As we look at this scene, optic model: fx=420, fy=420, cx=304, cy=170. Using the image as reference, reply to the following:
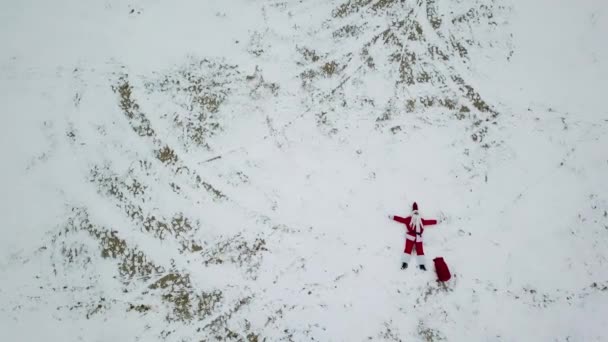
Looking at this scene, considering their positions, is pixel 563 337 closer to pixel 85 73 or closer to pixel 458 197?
pixel 458 197

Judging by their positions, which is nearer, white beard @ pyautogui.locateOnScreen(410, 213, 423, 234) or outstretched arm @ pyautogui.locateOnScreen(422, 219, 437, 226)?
white beard @ pyautogui.locateOnScreen(410, 213, 423, 234)

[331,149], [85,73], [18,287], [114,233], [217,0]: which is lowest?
[18,287]

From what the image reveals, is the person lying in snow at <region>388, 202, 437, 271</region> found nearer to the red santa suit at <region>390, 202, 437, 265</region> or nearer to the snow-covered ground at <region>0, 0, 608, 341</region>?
the red santa suit at <region>390, 202, 437, 265</region>

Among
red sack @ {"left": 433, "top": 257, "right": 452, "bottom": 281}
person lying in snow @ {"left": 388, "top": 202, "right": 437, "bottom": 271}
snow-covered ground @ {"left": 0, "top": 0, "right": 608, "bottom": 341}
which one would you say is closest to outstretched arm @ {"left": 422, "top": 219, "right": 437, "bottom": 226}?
person lying in snow @ {"left": 388, "top": 202, "right": 437, "bottom": 271}

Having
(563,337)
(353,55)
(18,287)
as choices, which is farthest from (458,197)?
(18,287)

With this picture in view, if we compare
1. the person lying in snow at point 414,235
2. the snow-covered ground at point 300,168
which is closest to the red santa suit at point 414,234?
the person lying in snow at point 414,235

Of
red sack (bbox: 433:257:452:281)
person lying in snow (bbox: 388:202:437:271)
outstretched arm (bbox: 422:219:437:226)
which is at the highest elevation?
outstretched arm (bbox: 422:219:437:226)

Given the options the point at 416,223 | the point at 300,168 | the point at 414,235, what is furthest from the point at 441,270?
the point at 300,168
